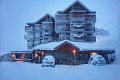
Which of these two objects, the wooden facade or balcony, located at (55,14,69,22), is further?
balcony, located at (55,14,69,22)

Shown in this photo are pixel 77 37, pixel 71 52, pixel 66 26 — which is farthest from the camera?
pixel 66 26

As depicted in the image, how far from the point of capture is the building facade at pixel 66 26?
46.6ft

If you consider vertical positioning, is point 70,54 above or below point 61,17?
below

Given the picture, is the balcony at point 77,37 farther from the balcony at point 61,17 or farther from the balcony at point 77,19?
the balcony at point 61,17

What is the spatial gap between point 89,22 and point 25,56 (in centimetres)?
463

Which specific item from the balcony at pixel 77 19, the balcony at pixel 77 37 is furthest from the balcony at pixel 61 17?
the balcony at pixel 77 37

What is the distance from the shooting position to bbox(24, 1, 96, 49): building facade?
14.2 m

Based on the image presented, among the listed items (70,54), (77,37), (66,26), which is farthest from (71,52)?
(66,26)

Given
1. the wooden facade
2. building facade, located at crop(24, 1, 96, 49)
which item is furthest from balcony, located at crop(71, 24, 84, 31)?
the wooden facade

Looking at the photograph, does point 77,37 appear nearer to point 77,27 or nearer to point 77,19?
point 77,27

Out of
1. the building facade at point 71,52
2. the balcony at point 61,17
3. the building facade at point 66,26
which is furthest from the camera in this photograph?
the balcony at point 61,17

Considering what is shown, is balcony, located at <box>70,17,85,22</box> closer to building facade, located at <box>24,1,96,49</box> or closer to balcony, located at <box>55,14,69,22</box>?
building facade, located at <box>24,1,96,49</box>

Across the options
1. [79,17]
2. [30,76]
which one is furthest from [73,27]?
[30,76]

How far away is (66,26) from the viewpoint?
15.0 m
